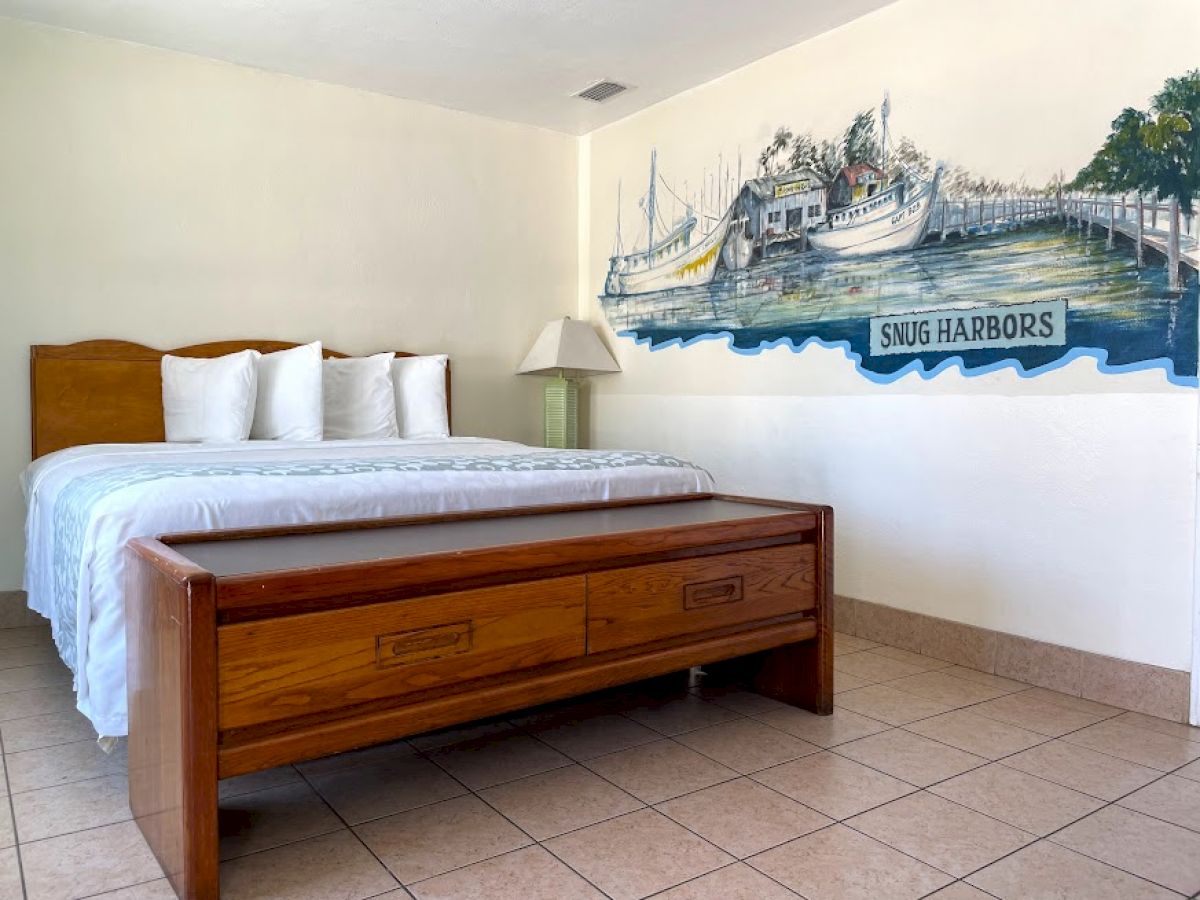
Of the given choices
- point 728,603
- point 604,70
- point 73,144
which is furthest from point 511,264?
point 728,603

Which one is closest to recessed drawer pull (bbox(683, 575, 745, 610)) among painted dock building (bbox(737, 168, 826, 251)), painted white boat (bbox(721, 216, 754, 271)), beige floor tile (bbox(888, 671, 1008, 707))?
beige floor tile (bbox(888, 671, 1008, 707))

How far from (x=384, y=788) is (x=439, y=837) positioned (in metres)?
0.29

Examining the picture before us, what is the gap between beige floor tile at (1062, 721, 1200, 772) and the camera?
218cm

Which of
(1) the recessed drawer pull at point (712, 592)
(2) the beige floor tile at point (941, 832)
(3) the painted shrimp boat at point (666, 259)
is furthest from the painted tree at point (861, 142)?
(2) the beige floor tile at point (941, 832)

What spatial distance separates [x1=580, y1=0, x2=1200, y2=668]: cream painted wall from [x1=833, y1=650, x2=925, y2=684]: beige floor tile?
0.84 feet

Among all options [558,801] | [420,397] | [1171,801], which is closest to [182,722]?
[558,801]

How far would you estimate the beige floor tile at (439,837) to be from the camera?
5.39 ft

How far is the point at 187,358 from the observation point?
12.1 feet

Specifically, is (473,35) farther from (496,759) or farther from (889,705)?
(889,705)

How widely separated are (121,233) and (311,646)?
2.83 meters

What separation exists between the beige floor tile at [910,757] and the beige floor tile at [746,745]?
13 centimetres

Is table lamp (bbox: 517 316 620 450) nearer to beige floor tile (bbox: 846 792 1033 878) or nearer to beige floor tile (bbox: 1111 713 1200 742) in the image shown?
beige floor tile (bbox: 1111 713 1200 742)

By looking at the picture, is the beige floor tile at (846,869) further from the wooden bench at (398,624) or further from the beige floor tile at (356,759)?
the beige floor tile at (356,759)

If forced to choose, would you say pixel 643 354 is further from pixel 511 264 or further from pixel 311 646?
pixel 311 646
